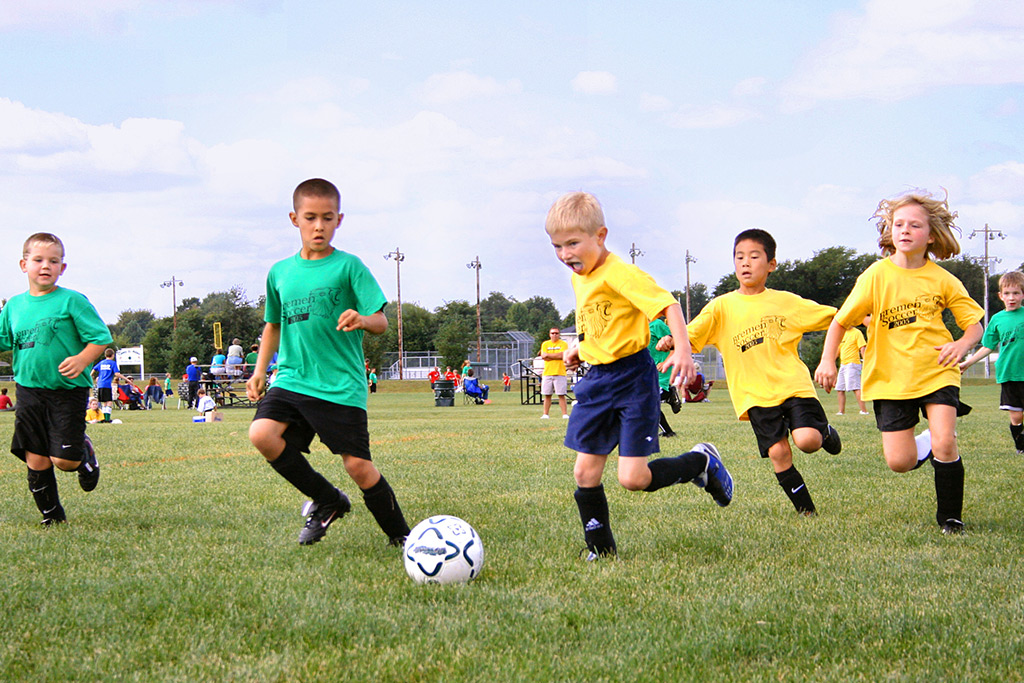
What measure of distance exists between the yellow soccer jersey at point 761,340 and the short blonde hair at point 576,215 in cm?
174

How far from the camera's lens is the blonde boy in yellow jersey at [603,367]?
4395 mm

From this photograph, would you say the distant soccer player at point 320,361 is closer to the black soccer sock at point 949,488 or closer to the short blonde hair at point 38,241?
the short blonde hair at point 38,241

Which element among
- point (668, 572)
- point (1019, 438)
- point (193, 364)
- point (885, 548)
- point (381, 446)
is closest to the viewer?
point (668, 572)

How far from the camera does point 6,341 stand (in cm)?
589

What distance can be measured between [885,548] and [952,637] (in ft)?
5.17

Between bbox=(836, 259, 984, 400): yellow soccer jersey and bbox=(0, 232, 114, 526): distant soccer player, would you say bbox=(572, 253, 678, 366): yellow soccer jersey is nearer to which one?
bbox=(836, 259, 984, 400): yellow soccer jersey

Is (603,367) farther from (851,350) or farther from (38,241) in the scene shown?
(851,350)

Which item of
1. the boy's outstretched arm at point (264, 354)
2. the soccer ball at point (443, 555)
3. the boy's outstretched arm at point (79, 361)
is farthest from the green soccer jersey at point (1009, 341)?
the boy's outstretched arm at point (79, 361)

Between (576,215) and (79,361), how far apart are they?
3287mm

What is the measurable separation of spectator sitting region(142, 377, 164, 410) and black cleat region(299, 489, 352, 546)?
92.5 feet

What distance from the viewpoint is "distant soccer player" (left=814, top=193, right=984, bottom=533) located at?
518 centimetres

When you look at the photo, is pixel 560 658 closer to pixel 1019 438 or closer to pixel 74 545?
pixel 74 545

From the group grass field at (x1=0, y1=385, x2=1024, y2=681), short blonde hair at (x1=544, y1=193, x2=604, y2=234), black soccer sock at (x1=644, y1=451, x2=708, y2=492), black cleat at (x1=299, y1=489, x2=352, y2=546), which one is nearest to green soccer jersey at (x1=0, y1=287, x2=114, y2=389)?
grass field at (x1=0, y1=385, x2=1024, y2=681)

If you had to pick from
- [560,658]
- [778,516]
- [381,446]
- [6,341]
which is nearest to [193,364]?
[381,446]
